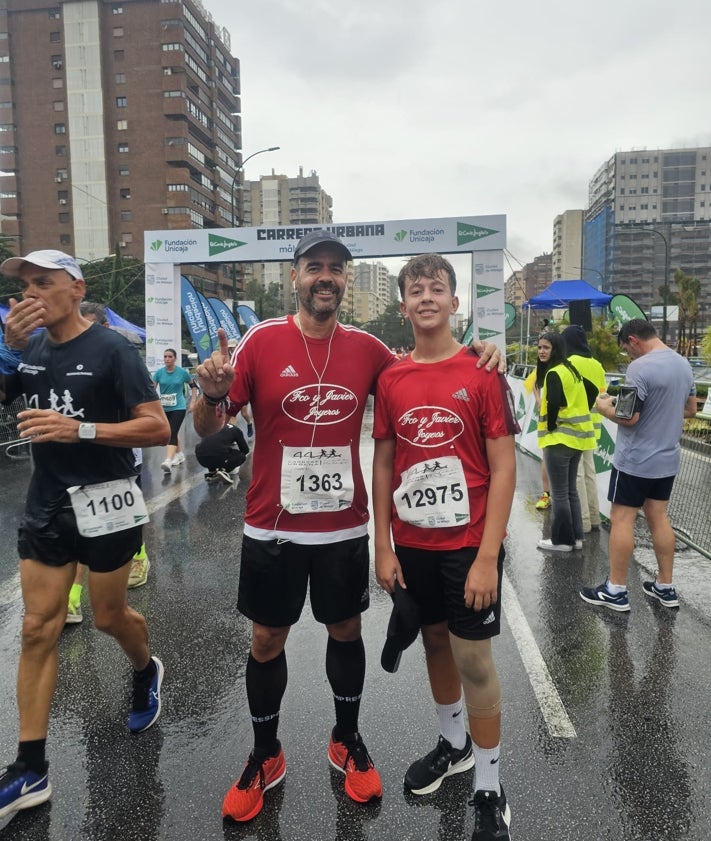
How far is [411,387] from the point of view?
7.71 ft

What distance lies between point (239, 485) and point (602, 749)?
6.35 meters

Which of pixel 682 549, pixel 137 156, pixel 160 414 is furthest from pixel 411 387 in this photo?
pixel 137 156

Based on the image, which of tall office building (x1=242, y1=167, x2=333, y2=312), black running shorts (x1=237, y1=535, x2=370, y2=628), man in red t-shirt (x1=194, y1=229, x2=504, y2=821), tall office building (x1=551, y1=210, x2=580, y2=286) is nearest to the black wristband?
man in red t-shirt (x1=194, y1=229, x2=504, y2=821)

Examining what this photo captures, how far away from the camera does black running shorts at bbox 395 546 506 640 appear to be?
225 cm

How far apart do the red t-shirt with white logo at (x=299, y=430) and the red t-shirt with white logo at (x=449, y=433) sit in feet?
0.84

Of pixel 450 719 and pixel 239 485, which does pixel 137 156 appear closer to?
pixel 239 485


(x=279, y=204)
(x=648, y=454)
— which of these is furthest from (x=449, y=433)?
(x=279, y=204)

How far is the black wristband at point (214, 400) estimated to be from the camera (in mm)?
2371

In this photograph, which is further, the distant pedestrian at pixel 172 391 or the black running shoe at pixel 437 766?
the distant pedestrian at pixel 172 391

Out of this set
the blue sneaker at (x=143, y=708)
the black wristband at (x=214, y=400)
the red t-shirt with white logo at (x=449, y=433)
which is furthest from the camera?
the blue sneaker at (x=143, y=708)

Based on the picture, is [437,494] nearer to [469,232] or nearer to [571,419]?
[571,419]

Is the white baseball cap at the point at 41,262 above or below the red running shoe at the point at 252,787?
above

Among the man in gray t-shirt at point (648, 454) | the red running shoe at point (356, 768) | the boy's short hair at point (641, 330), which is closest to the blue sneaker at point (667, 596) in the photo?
the man in gray t-shirt at point (648, 454)

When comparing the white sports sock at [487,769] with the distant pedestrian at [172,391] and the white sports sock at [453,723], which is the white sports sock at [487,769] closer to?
the white sports sock at [453,723]
